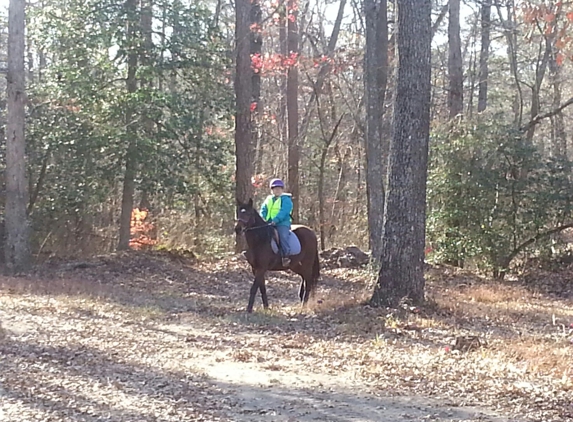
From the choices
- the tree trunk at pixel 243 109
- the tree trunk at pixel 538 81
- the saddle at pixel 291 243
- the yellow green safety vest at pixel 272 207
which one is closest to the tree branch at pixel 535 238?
the tree trunk at pixel 538 81

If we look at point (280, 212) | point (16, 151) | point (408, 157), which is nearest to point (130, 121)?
point (16, 151)

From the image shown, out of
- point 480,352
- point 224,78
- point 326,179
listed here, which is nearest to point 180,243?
point 224,78

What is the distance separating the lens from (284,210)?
42.5ft

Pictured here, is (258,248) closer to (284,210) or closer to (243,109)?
(284,210)

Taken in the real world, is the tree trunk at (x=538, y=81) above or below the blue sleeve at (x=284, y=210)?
above

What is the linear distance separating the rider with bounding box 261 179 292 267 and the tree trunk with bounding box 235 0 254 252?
8.71 meters

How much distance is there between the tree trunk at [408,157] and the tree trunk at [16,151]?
1022 cm

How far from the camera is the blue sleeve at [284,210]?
42.3 feet

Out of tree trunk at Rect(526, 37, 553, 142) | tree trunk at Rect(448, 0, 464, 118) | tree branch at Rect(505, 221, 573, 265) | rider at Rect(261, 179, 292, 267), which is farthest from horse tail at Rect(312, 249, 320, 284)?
tree trunk at Rect(526, 37, 553, 142)

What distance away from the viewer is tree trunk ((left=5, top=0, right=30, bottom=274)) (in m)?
17.8

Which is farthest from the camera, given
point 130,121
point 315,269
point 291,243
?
point 130,121

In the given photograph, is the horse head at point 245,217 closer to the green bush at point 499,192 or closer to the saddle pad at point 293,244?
the saddle pad at point 293,244

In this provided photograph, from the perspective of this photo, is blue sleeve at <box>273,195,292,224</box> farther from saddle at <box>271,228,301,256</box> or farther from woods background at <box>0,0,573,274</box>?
woods background at <box>0,0,573,274</box>

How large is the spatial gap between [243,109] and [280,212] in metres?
9.66
